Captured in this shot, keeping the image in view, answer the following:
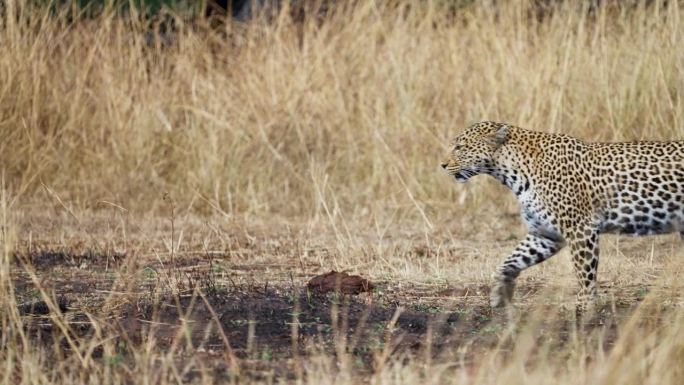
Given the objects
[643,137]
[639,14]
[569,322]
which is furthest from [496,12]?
[569,322]

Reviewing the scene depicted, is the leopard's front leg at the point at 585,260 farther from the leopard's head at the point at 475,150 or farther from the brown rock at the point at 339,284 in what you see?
the brown rock at the point at 339,284

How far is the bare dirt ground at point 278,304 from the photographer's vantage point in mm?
5418

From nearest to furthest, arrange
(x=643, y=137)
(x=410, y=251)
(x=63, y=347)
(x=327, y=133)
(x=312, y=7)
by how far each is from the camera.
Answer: (x=63, y=347) < (x=410, y=251) < (x=643, y=137) < (x=327, y=133) < (x=312, y=7)

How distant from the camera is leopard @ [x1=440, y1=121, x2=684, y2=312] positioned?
7.13 m

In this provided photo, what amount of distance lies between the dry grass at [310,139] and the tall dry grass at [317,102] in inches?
0.8

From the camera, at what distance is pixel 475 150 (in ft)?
25.1

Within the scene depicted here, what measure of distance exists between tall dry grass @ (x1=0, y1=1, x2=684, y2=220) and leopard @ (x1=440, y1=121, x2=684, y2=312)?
321cm

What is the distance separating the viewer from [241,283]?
748cm

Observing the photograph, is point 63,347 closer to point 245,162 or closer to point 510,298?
point 510,298

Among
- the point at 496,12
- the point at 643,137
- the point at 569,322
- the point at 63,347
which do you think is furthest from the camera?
the point at 496,12

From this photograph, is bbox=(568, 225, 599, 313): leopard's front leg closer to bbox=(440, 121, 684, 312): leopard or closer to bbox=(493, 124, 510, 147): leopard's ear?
bbox=(440, 121, 684, 312): leopard

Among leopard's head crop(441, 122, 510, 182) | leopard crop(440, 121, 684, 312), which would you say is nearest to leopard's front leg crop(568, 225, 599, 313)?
leopard crop(440, 121, 684, 312)

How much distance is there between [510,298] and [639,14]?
17.4 feet

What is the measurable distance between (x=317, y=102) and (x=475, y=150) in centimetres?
452
